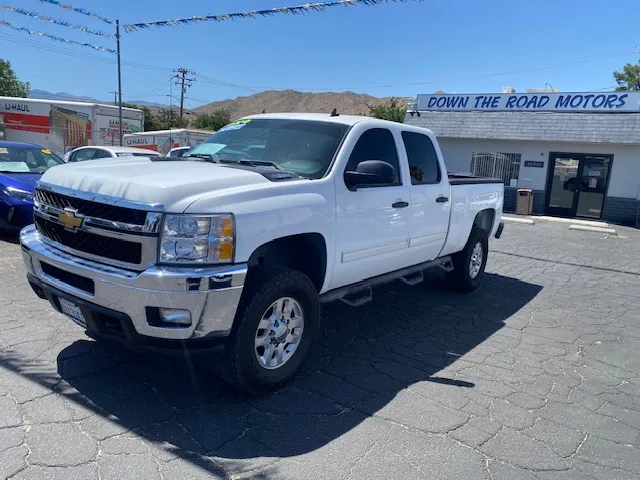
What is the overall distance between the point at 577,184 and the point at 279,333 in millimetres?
17662

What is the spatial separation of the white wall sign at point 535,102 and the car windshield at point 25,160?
50.7 feet

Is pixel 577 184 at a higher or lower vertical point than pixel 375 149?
lower

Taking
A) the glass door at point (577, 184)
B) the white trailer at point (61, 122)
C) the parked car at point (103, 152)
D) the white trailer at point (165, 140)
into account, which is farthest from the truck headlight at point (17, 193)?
the white trailer at point (165, 140)

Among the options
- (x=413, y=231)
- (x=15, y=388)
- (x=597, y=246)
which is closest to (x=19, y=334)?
(x=15, y=388)

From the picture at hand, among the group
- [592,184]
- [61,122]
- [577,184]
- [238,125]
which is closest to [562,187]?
[577,184]

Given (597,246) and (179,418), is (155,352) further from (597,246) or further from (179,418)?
(597,246)

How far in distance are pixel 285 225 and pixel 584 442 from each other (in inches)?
97.4

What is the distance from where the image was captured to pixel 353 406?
12.2ft

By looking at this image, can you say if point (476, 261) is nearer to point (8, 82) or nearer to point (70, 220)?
point (70, 220)

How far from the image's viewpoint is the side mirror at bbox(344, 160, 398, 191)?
4.19 m

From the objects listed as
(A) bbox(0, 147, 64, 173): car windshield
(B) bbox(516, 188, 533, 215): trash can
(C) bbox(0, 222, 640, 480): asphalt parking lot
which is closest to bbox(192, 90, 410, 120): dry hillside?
(B) bbox(516, 188, 533, 215): trash can

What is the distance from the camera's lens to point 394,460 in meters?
3.09

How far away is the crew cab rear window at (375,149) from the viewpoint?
459 centimetres

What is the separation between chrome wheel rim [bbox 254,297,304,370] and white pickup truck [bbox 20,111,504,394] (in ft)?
0.03
